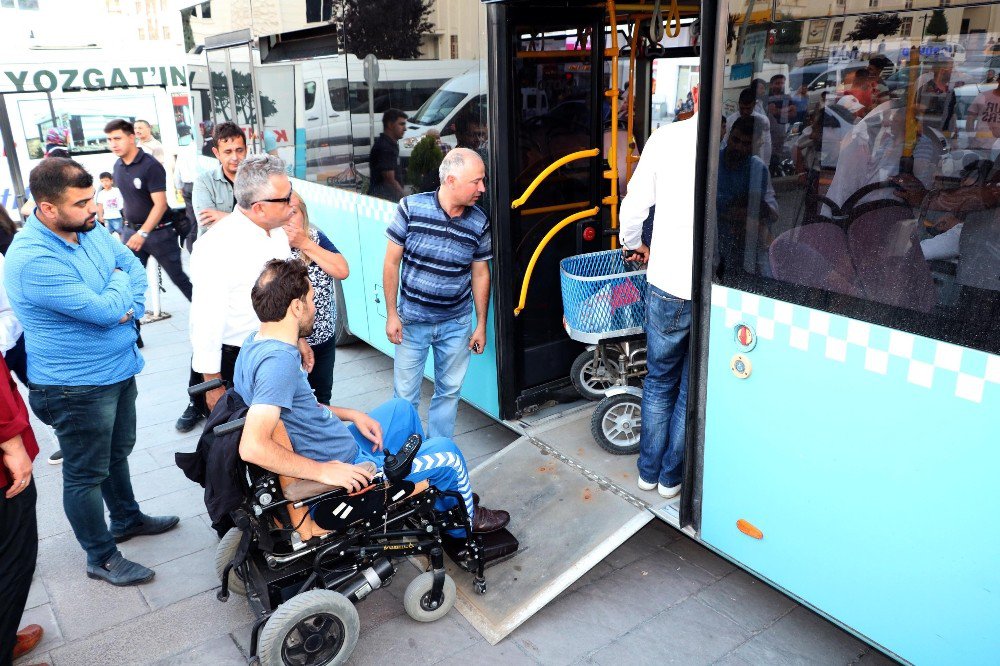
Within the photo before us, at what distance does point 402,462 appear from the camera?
2.77 metres

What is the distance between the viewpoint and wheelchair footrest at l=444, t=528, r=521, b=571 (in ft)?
10.5

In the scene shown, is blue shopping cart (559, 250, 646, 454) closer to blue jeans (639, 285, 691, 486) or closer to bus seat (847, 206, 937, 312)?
blue jeans (639, 285, 691, 486)

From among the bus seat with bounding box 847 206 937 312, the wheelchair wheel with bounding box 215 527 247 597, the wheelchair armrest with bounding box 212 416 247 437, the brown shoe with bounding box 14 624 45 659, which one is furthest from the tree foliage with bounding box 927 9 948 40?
the brown shoe with bounding box 14 624 45 659

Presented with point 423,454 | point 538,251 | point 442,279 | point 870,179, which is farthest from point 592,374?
point 870,179

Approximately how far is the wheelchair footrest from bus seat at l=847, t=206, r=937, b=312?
1806 mm

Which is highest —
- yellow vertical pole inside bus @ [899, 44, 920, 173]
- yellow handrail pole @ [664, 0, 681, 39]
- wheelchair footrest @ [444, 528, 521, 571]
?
yellow handrail pole @ [664, 0, 681, 39]

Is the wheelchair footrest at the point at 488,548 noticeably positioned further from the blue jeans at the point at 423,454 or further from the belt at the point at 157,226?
the belt at the point at 157,226

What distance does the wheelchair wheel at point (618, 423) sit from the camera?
3.91 m

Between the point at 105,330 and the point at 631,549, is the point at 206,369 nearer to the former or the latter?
the point at 105,330

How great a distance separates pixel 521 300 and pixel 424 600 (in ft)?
5.43

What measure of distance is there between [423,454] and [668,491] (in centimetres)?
114

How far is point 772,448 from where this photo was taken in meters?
2.72

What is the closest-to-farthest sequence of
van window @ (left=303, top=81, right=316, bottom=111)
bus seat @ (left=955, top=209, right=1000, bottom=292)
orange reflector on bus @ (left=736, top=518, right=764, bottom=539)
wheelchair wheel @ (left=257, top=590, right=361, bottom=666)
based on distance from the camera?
bus seat @ (left=955, top=209, right=1000, bottom=292)
wheelchair wheel @ (left=257, top=590, right=361, bottom=666)
orange reflector on bus @ (left=736, top=518, right=764, bottom=539)
van window @ (left=303, top=81, right=316, bottom=111)

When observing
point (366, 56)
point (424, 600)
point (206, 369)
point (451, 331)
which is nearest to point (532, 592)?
point (424, 600)
